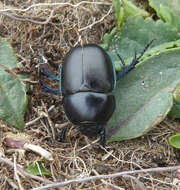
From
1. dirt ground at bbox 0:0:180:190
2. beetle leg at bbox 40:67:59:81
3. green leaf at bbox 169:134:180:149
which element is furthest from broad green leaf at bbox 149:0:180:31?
beetle leg at bbox 40:67:59:81

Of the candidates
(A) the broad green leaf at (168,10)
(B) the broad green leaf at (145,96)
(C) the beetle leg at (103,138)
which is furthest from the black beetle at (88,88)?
(A) the broad green leaf at (168,10)

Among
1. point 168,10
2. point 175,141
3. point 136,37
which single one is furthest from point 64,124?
point 168,10

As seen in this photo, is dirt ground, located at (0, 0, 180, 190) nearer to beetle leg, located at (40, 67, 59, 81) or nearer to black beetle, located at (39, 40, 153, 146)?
beetle leg, located at (40, 67, 59, 81)

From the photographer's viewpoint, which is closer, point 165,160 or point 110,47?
point 165,160

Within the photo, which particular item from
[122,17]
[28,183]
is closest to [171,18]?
[122,17]

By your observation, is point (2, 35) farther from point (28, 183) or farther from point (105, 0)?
point (28, 183)

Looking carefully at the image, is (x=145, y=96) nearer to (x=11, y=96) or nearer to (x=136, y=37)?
(x=136, y=37)
